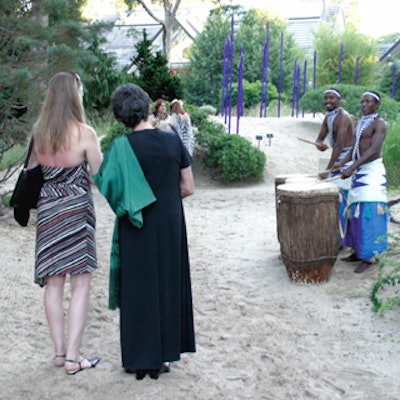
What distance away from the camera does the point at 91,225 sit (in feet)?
11.9

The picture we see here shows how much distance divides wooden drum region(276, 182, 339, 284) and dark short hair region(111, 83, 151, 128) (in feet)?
7.56

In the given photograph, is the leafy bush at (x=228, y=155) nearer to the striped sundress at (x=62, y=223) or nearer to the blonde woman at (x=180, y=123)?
the blonde woman at (x=180, y=123)

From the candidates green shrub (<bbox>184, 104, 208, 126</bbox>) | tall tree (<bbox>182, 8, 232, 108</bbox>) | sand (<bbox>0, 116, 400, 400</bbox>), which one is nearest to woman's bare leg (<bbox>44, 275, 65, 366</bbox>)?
sand (<bbox>0, 116, 400, 400</bbox>)

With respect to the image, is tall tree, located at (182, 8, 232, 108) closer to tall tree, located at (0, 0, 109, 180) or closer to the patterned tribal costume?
tall tree, located at (0, 0, 109, 180)

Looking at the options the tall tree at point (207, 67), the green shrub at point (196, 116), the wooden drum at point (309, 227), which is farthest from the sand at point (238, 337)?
the tall tree at point (207, 67)

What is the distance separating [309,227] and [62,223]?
8.41 ft

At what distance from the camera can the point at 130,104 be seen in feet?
10.8

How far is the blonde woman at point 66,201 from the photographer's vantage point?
3430 millimetres

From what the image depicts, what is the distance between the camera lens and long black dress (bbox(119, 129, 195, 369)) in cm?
334

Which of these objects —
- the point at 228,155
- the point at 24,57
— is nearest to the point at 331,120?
the point at 24,57

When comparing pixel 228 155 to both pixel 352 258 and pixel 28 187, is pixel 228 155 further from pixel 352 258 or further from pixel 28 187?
pixel 28 187

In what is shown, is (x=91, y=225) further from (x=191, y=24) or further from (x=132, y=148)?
(x=191, y=24)

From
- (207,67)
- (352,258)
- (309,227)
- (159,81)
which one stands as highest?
(207,67)

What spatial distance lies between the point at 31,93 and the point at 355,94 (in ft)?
32.6
